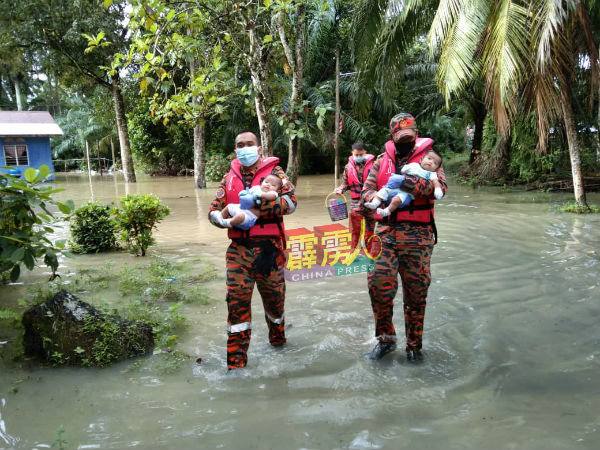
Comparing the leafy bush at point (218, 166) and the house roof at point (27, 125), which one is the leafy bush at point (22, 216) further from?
the house roof at point (27, 125)

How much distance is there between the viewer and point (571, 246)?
8070 mm

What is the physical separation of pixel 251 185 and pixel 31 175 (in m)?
1.66

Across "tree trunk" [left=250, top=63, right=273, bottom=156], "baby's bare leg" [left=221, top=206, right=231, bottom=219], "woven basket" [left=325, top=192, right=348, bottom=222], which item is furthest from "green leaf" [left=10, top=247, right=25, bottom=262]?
"tree trunk" [left=250, top=63, right=273, bottom=156]

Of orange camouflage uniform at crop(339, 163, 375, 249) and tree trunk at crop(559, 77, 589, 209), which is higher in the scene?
tree trunk at crop(559, 77, 589, 209)

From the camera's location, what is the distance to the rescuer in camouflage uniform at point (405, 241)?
3.81 metres

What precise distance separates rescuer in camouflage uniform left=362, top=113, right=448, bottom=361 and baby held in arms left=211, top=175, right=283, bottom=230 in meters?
0.78

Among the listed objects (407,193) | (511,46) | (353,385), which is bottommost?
(353,385)

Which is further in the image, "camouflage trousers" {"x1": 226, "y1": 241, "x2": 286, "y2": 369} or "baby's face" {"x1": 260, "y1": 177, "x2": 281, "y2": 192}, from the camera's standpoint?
"camouflage trousers" {"x1": 226, "y1": 241, "x2": 286, "y2": 369}

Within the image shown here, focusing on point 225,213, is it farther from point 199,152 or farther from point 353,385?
point 199,152

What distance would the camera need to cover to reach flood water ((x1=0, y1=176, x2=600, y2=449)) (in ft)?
9.68

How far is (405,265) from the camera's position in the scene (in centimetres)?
388

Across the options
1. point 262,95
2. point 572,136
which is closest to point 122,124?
point 262,95

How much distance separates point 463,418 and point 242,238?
197 cm

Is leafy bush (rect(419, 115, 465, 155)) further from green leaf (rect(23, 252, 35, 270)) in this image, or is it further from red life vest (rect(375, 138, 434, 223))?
green leaf (rect(23, 252, 35, 270))
